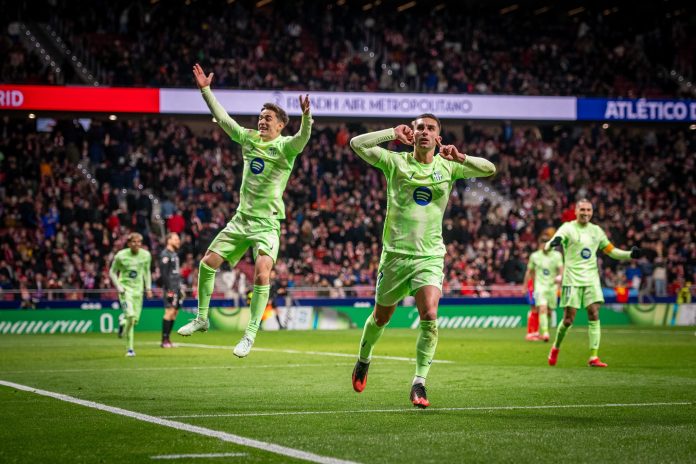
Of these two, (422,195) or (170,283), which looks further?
(170,283)

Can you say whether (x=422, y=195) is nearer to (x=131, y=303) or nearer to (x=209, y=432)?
(x=209, y=432)

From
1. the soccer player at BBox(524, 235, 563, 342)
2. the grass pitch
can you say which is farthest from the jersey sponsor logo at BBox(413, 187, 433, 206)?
the soccer player at BBox(524, 235, 563, 342)

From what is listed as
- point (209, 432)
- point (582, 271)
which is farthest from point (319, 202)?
point (209, 432)

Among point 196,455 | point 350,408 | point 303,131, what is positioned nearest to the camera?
point 196,455

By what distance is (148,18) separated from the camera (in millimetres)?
41406

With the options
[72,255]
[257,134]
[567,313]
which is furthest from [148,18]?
[257,134]

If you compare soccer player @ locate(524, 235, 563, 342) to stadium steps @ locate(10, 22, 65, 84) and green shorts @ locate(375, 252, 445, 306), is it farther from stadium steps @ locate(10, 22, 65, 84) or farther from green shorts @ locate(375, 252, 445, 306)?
stadium steps @ locate(10, 22, 65, 84)

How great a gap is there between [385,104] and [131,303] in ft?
67.0

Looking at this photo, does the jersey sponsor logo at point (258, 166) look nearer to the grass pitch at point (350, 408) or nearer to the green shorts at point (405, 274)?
the green shorts at point (405, 274)

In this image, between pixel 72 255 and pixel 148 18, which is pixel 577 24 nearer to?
pixel 148 18

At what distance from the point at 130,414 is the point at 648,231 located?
32.7 meters

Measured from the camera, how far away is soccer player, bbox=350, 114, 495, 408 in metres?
11.1

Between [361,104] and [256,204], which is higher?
[361,104]

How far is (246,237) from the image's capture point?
12719mm
